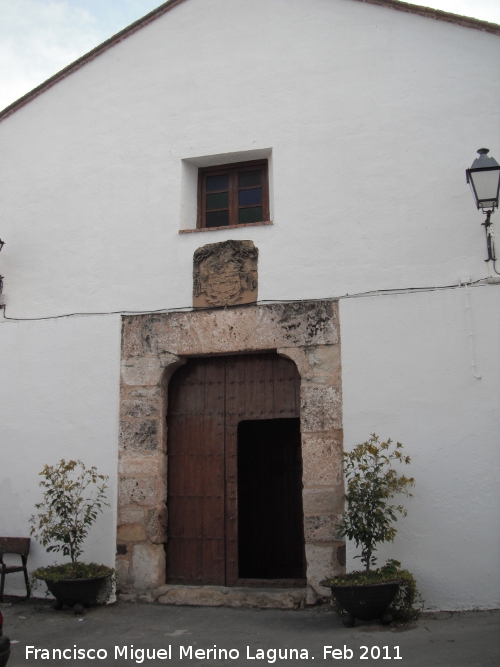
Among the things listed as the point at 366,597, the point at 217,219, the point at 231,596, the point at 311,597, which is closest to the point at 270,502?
the point at 231,596

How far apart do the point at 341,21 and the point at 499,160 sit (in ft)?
6.80

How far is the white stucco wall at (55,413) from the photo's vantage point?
19.2ft

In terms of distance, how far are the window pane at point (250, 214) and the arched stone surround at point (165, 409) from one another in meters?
0.95

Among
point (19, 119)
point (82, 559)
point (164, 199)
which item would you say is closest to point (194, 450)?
point (82, 559)

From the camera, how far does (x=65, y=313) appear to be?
6250 mm

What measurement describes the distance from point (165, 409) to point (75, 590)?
1.68 metres


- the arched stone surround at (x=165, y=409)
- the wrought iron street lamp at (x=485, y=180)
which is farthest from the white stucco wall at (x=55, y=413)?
the wrought iron street lamp at (x=485, y=180)

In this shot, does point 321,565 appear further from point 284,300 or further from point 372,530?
point 284,300

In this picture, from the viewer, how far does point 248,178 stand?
251 inches

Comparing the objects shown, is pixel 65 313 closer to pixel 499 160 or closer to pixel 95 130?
pixel 95 130

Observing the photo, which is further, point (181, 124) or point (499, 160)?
point (181, 124)

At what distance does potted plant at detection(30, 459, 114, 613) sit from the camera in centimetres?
525

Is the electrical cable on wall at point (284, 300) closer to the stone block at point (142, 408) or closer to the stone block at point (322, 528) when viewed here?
the stone block at point (142, 408)

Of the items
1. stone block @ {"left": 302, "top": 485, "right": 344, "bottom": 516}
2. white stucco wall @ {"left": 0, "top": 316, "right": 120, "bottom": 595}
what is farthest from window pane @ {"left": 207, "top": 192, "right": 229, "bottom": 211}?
stone block @ {"left": 302, "top": 485, "right": 344, "bottom": 516}
